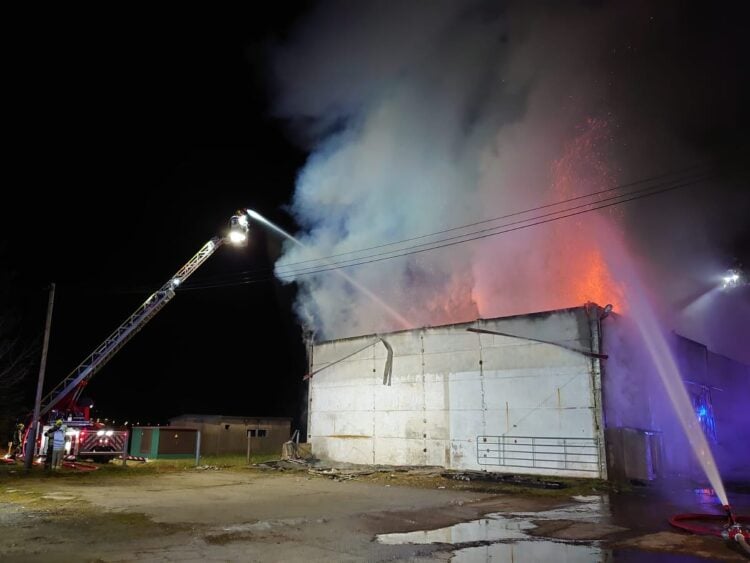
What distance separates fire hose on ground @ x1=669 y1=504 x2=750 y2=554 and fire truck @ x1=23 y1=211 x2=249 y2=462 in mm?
18343

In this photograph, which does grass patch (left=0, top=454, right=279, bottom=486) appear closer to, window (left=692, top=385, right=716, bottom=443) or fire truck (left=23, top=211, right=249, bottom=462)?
fire truck (left=23, top=211, right=249, bottom=462)

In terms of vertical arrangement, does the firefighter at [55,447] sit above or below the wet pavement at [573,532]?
above

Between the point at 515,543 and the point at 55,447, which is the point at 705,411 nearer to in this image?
the point at 515,543

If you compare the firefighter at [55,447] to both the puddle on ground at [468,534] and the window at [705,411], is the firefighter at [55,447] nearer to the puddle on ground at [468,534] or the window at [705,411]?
the puddle on ground at [468,534]

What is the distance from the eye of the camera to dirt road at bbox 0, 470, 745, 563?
8.10 metres

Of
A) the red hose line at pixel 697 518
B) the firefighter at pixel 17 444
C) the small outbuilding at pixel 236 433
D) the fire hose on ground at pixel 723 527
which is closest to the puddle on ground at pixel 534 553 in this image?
the fire hose on ground at pixel 723 527

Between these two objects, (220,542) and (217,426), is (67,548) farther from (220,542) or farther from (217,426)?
(217,426)

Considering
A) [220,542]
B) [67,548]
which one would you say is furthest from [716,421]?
[67,548]

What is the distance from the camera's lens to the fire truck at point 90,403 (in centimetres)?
2278

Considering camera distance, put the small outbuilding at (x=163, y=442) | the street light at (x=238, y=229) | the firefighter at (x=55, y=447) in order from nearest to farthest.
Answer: the firefighter at (x=55, y=447) < the street light at (x=238, y=229) < the small outbuilding at (x=163, y=442)

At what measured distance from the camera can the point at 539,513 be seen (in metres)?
12.0

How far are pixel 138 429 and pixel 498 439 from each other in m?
20.4

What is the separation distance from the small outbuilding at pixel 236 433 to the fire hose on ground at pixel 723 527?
955 inches

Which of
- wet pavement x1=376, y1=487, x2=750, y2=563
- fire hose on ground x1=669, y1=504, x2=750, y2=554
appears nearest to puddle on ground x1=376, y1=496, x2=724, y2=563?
wet pavement x1=376, y1=487, x2=750, y2=563
